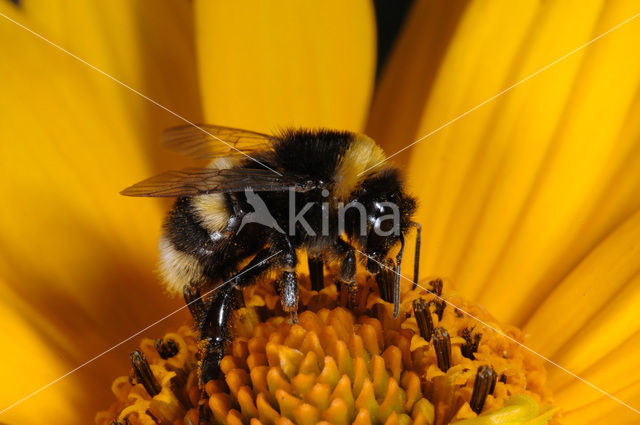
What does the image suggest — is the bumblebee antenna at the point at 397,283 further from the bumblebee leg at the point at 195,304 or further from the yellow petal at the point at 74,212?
the yellow petal at the point at 74,212

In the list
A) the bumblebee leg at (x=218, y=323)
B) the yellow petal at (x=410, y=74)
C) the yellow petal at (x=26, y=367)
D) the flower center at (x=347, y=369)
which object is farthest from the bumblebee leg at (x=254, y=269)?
the yellow petal at (x=410, y=74)

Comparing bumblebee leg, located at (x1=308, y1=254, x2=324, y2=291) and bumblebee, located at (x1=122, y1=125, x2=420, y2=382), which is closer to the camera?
bumblebee, located at (x1=122, y1=125, x2=420, y2=382)

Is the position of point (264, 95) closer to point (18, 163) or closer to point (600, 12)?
point (18, 163)

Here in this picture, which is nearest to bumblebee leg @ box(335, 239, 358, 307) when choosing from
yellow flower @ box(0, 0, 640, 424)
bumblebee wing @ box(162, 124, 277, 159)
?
bumblebee wing @ box(162, 124, 277, 159)

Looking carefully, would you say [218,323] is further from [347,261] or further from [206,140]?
[206,140]

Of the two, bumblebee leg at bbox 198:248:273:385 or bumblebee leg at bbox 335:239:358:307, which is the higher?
bumblebee leg at bbox 335:239:358:307

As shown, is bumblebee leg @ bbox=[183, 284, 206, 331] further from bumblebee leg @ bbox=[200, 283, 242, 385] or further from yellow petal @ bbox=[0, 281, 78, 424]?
yellow petal @ bbox=[0, 281, 78, 424]
